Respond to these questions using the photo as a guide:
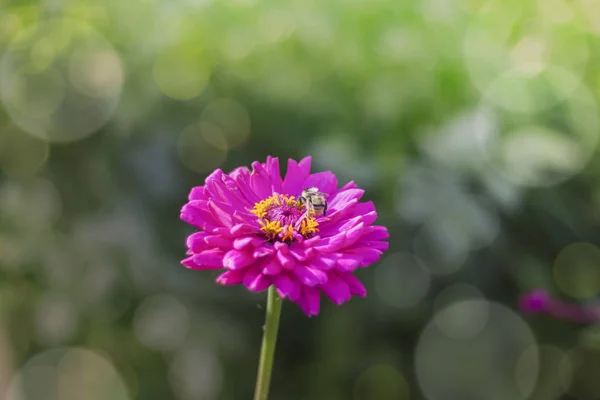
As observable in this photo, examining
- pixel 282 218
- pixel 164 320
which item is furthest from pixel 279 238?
pixel 164 320

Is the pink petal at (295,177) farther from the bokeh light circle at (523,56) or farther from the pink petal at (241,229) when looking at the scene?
the bokeh light circle at (523,56)

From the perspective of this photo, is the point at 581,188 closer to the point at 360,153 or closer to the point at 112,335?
the point at 360,153

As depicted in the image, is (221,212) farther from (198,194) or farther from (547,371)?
(547,371)

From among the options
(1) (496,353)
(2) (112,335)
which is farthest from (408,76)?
(2) (112,335)

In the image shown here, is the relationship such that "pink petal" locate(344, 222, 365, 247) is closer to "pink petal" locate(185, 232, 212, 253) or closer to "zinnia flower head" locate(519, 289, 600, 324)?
"pink petal" locate(185, 232, 212, 253)

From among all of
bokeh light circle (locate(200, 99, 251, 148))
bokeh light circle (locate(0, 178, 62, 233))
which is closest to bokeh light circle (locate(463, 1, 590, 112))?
bokeh light circle (locate(200, 99, 251, 148))

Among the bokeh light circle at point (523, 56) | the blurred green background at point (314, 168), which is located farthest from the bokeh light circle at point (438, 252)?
the bokeh light circle at point (523, 56)
